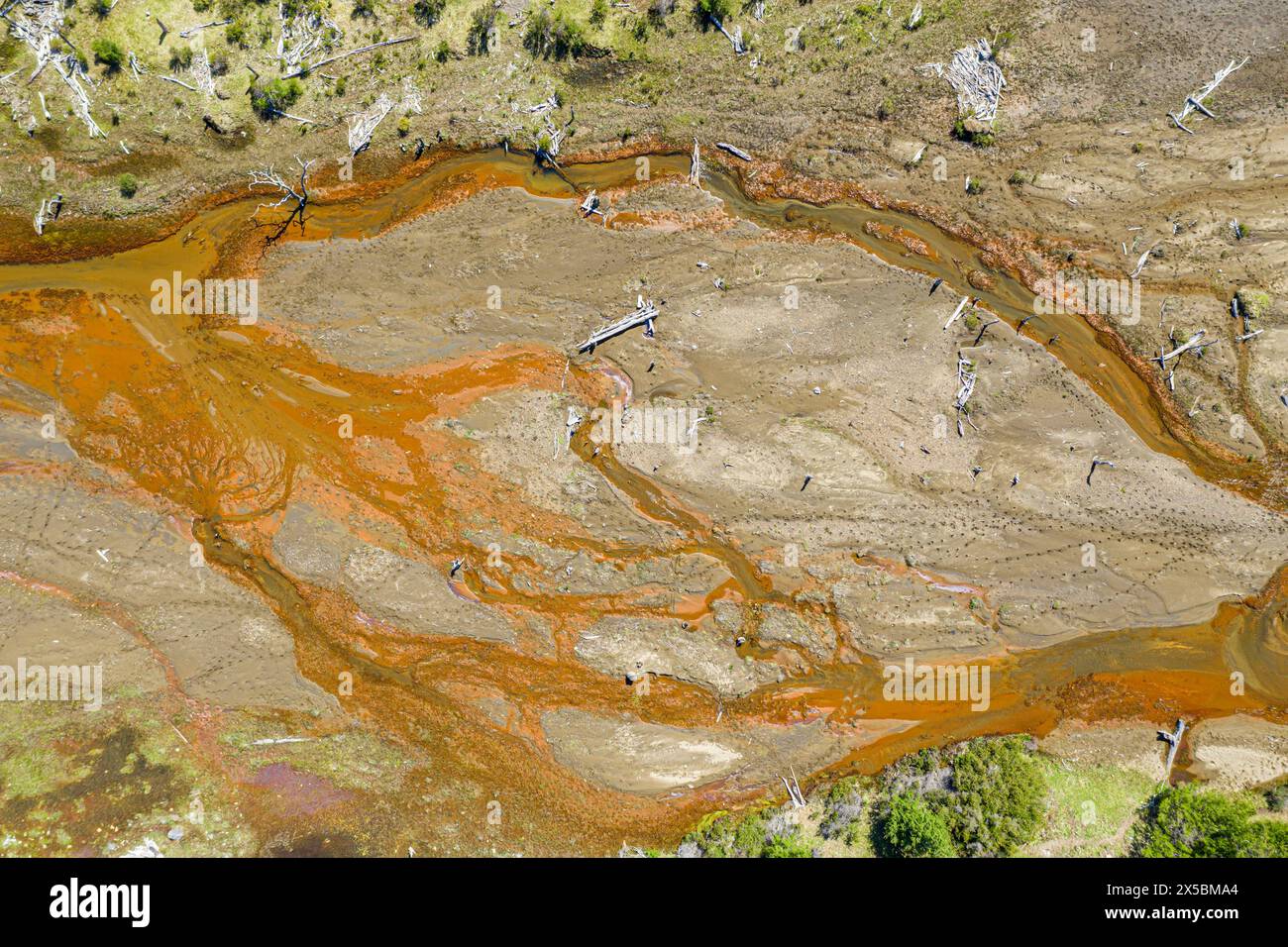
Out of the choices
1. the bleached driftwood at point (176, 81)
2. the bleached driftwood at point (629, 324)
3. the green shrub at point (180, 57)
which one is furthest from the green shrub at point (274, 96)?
the bleached driftwood at point (629, 324)

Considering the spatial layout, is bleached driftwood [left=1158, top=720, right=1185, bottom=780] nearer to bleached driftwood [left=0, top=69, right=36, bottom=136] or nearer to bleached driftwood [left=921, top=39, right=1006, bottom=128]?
bleached driftwood [left=921, top=39, right=1006, bottom=128]

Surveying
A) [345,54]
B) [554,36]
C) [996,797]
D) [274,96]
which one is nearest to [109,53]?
[274,96]

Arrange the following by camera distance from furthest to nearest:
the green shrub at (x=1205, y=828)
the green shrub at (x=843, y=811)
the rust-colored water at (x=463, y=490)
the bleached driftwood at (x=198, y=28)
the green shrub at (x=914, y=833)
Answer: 1. the bleached driftwood at (x=198, y=28)
2. the rust-colored water at (x=463, y=490)
3. the green shrub at (x=843, y=811)
4. the green shrub at (x=914, y=833)
5. the green shrub at (x=1205, y=828)

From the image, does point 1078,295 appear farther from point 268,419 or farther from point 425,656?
point 268,419

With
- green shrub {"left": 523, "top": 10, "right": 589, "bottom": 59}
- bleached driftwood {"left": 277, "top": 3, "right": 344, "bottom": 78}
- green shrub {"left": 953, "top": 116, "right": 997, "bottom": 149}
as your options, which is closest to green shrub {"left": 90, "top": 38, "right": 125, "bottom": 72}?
bleached driftwood {"left": 277, "top": 3, "right": 344, "bottom": 78}

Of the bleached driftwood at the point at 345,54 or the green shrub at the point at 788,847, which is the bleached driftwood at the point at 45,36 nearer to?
the bleached driftwood at the point at 345,54
